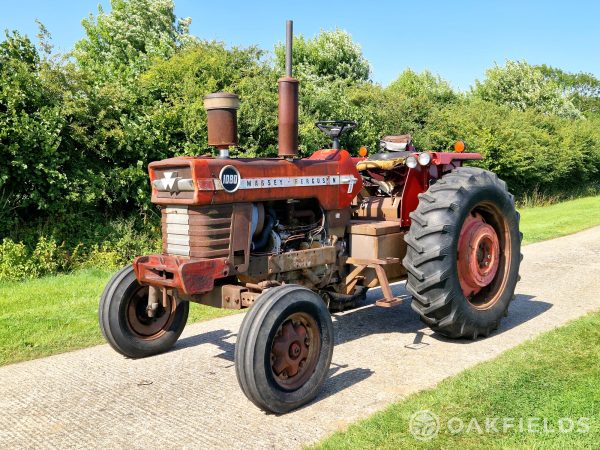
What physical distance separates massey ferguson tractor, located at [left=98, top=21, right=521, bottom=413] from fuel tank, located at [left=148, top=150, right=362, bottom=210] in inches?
0.4

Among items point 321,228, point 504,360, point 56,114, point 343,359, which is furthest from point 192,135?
point 504,360

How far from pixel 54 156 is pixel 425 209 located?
5.99 m

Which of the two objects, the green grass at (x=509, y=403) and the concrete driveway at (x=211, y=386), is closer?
the green grass at (x=509, y=403)

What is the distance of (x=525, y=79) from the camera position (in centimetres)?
3375

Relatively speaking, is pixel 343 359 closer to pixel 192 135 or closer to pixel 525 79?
pixel 192 135

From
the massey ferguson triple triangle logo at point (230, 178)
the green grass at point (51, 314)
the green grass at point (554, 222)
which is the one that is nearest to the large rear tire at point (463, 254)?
the massey ferguson triple triangle logo at point (230, 178)

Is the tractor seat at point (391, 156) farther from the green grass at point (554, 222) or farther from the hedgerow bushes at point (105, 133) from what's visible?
the green grass at point (554, 222)

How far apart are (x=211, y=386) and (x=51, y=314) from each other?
276 centimetres

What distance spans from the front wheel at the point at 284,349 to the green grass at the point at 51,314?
238 cm

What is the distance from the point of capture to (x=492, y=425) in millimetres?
3527

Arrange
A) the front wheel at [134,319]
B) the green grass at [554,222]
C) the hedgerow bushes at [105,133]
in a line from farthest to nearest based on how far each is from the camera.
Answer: the green grass at [554,222], the hedgerow bushes at [105,133], the front wheel at [134,319]

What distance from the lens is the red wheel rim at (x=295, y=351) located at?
13.1ft

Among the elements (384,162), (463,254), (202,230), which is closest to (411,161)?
(384,162)

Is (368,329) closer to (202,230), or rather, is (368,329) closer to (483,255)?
(483,255)
